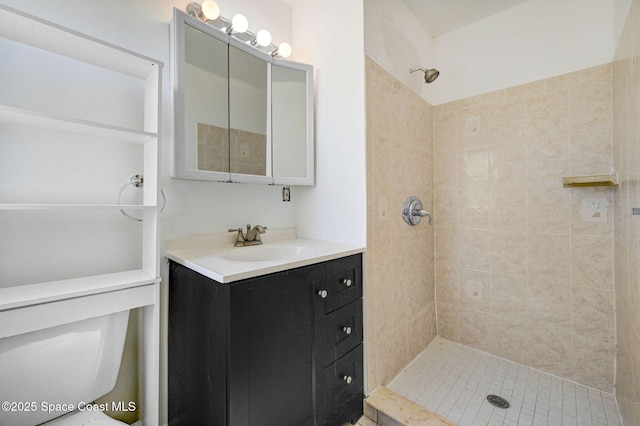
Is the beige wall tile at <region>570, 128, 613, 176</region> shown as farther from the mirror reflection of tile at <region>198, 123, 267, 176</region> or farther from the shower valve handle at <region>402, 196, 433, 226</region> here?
the mirror reflection of tile at <region>198, 123, 267, 176</region>

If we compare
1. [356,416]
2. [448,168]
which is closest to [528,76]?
[448,168]

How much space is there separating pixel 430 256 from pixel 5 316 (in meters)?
2.24

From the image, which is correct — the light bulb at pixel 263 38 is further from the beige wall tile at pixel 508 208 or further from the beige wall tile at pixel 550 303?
the beige wall tile at pixel 550 303

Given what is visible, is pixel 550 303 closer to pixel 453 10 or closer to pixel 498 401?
pixel 498 401

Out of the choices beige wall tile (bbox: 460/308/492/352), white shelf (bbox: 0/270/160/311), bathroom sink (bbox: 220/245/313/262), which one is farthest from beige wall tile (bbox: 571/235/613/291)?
white shelf (bbox: 0/270/160/311)

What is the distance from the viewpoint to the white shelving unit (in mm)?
821

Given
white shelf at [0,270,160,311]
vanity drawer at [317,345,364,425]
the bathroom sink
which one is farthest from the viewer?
the bathroom sink

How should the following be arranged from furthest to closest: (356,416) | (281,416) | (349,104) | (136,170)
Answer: (349,104) → (356,416) → (136,170) → (281,416)

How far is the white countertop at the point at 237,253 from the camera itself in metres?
0.93

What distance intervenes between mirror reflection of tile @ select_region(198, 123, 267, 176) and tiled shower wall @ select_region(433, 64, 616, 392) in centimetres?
143

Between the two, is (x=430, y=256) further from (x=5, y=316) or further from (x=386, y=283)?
(x=5, y=316)

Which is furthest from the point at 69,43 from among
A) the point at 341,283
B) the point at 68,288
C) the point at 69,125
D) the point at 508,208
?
the point at 508,208

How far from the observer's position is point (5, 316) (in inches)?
30.2

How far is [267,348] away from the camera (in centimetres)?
95
